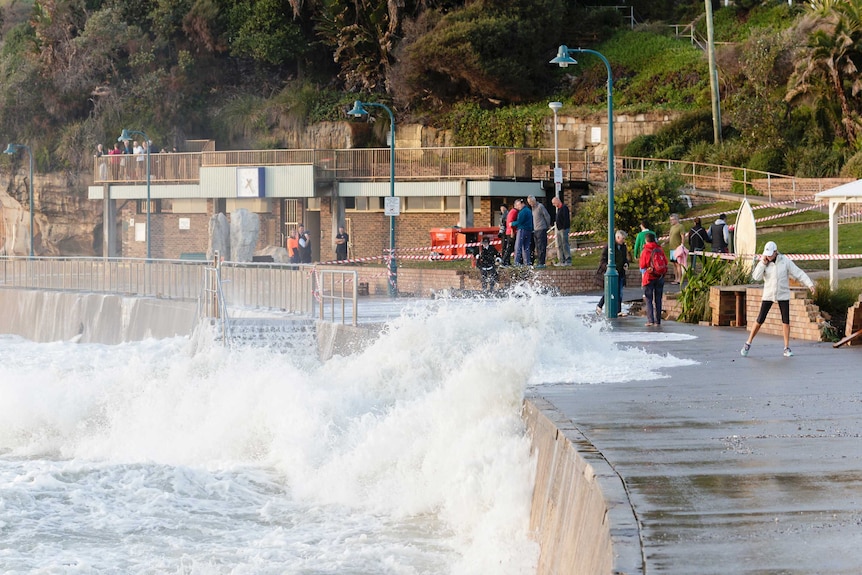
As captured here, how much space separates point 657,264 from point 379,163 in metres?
30.1

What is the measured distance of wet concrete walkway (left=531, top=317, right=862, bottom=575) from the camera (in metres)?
6.71

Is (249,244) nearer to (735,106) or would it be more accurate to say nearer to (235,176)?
(235,176)

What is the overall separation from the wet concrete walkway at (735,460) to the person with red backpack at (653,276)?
18.2 feet

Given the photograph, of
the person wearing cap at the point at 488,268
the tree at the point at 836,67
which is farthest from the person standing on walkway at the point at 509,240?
the tree at the point at 836,67

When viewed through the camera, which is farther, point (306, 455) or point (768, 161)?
point (768, 161)

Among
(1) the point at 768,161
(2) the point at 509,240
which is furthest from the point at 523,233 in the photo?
(1) the point at 768,161

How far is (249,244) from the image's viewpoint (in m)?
47.8

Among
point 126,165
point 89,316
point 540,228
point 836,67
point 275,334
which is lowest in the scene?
point 89,316

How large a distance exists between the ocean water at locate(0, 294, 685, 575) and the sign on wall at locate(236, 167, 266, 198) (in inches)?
1221

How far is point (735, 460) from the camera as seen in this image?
9180mm

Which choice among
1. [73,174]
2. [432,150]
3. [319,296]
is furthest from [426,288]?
[73,174]

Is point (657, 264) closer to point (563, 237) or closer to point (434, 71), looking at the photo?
point (563, 237)

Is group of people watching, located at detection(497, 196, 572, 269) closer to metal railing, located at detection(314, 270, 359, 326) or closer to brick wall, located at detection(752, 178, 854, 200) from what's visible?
metal railing, located at detection(314, 270, 359, 326)

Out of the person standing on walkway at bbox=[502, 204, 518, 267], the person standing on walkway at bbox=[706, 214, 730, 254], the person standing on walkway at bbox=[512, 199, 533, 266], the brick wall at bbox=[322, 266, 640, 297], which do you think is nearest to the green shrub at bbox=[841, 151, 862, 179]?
the brick wall at bbox=[322, 266, 640, 297]
